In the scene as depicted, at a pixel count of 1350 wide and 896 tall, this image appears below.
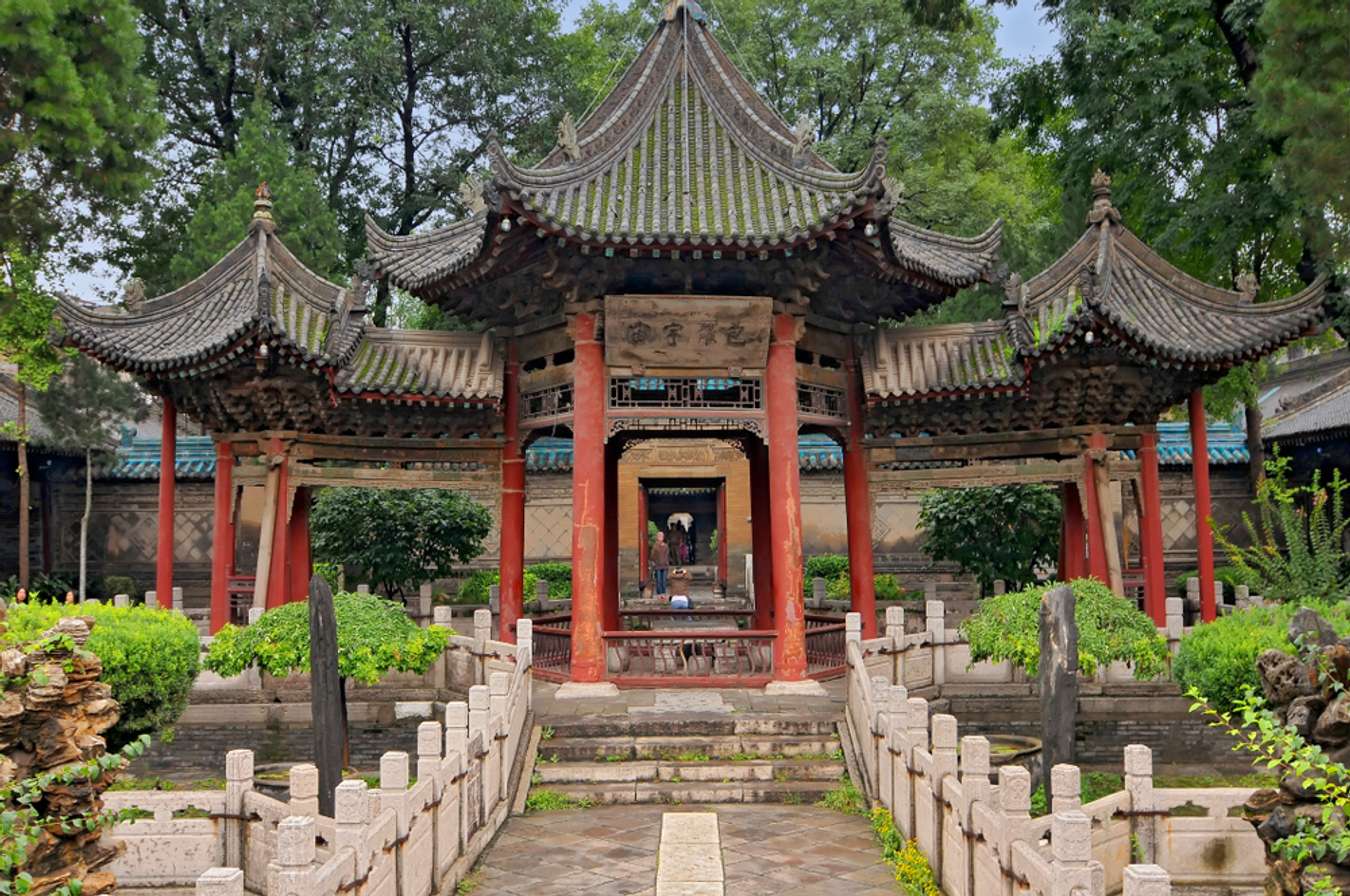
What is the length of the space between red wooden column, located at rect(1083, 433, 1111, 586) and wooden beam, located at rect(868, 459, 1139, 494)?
0.15 meters

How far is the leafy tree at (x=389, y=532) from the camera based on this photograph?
69.2 ft

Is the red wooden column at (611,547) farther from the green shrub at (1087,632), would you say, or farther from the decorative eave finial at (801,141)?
the green shrub at (1087,632)

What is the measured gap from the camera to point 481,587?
77.5ft

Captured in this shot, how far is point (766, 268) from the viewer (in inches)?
538

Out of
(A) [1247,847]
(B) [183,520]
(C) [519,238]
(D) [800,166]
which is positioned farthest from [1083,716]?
(B) [183,520]

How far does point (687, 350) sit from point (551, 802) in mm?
5636

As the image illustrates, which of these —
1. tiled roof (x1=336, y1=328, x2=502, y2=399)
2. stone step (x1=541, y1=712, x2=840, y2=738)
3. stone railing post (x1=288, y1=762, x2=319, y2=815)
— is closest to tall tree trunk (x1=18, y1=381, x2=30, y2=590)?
tiled roof (x1=336, y1=328, x2=502, y2=399)

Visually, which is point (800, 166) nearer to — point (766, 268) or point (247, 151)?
point (766, 268)

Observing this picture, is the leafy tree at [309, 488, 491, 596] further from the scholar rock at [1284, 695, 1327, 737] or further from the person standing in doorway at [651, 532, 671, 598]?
the scholar rock at [1284, 695, 1327, 737]

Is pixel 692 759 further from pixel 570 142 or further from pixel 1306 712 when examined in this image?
pixel 570 142

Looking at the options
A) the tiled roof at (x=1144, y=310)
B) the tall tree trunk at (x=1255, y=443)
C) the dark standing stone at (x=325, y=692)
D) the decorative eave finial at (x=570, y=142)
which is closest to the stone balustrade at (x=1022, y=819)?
the dark standing stone at (x=325, y=692)

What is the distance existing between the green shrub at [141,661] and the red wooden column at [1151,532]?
11541 millimetres

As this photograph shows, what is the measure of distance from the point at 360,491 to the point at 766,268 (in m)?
10.8

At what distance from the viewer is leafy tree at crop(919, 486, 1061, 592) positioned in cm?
2069
